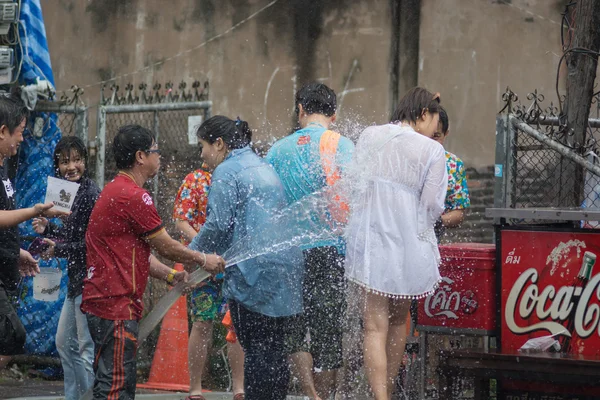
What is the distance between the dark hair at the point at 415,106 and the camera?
689 cm

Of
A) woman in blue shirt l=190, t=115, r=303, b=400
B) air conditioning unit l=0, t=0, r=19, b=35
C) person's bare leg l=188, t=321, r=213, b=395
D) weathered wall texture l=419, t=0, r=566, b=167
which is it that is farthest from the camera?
weathered wall texture l=419, t=0, r=566, b=167

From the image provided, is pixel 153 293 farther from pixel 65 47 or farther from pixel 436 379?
pixel 65 47

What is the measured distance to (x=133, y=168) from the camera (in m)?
6.16

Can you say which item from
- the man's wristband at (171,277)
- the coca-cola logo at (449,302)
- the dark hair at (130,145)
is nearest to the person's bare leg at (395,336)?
the coca-cola logo at (449,302)

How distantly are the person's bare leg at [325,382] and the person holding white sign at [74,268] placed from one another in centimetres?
153

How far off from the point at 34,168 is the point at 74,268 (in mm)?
2612

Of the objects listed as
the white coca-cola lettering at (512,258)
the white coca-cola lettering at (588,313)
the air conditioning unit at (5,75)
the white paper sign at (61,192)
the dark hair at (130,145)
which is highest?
the air conditioning unit at (5,75)

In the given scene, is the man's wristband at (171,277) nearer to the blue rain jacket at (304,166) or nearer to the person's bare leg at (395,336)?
the blue rain jacket at (304,166)

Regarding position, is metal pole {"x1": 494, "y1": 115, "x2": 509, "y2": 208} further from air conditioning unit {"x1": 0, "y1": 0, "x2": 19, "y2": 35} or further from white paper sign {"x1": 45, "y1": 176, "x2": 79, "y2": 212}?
air conditioning unit {"x1": 0, "y1": 0, "x2": 19, "y2": 35}

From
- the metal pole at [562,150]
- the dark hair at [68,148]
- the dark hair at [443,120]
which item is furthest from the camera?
the dark hair at [443,120]

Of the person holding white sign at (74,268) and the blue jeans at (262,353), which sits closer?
the blue jeans at (262,353)

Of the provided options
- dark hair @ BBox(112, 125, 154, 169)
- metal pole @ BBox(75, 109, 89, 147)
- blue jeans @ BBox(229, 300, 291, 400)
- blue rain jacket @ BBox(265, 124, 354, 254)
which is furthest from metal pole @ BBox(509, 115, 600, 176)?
metal pole @ BBox(75, 109, 89, 147)

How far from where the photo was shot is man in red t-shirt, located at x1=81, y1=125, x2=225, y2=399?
588 cm

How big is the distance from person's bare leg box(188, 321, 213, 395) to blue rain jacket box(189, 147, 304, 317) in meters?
1.53
